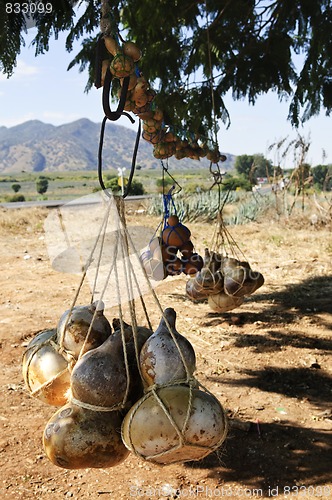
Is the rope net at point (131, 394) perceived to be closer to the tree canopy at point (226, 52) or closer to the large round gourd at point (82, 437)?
the large round gourd at point (82, 437)

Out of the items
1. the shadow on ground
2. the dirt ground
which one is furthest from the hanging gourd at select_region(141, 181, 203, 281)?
the shadow on ground

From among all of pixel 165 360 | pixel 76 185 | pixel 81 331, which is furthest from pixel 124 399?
pixel 76 185

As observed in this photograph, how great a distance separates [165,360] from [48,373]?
1.51 feet

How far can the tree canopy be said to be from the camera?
415cm

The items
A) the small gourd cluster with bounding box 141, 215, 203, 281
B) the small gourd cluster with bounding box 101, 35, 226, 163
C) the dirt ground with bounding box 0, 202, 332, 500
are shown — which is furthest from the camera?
the small gourd cluster with bounding box 141, 215, 203, 281

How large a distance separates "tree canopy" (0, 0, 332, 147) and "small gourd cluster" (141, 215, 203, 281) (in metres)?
1.04

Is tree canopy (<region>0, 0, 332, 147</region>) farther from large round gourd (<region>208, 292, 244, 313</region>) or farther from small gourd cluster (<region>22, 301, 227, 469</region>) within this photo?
small gourd cluster (<region>22, 301, 227, 469</region>)

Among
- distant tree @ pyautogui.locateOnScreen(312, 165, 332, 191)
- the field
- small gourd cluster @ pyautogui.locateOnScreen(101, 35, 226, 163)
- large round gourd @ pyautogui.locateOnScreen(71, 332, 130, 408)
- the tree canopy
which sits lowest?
the field

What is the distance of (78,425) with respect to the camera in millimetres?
1397

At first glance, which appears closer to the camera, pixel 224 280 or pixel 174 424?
pixel 174 424

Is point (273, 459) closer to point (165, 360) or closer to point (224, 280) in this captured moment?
point (224, 280)

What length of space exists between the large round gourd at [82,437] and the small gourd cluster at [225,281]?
8.29 ft

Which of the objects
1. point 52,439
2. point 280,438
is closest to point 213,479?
point 280,438

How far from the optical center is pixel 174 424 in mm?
1274
